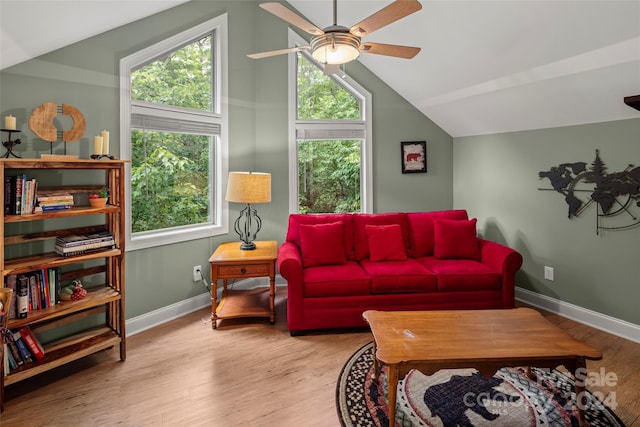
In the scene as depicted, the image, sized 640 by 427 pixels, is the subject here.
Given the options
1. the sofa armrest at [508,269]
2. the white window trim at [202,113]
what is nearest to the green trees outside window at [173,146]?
the white window trim at [202,113]

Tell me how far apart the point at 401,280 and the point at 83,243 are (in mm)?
2415

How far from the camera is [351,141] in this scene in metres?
4.55

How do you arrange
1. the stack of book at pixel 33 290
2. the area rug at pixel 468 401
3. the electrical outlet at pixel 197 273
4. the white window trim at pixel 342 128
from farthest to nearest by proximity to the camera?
the white window trim at pixel 342 128
the electrical outlet at pixel 197 273
the stack of book at pixel 33 290
the area rug at pixel 468 401

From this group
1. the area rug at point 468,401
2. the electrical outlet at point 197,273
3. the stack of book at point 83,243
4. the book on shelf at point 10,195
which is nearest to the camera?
the area rug at point 468,401

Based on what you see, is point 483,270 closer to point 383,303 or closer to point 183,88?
point 383,303

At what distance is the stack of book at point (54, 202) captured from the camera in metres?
2.30

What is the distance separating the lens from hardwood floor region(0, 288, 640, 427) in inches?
82.7

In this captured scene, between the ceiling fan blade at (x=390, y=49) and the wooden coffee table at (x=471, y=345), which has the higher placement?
the ceiling fan blade at (x=390, y=49)

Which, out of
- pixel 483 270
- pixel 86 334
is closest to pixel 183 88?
pixel 86 334

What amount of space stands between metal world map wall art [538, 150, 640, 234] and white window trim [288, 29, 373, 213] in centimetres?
189

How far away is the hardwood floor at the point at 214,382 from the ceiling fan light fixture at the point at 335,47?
205cm

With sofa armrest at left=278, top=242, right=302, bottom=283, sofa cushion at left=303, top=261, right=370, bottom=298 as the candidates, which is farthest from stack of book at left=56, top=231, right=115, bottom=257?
sofa cushion at left=303, top=261, right=370, bottom=298

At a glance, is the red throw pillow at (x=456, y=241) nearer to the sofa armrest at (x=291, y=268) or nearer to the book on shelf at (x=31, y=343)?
Answer: the sofa armrest at (x=291, y=268)

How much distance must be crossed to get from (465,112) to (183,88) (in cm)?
293
